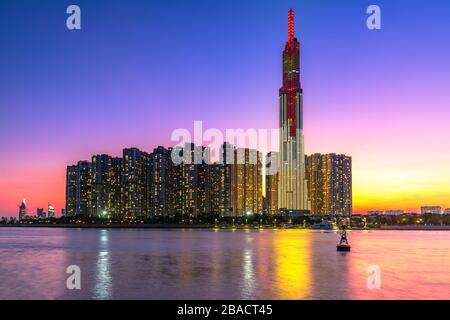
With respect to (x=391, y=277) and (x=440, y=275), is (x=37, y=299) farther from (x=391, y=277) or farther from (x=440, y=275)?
(x=440, y=275)

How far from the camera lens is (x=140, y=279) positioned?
51.6 meters

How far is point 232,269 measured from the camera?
205ft

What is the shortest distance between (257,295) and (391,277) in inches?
764

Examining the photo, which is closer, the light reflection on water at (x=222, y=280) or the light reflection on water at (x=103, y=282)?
the light reflection on water at (x=103, y=282)

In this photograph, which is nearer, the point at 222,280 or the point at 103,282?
the point at 103,282

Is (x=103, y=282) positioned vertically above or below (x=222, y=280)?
above

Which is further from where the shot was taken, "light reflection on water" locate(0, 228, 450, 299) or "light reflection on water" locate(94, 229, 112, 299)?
"light reflection on water" locate(0, 228, 450, 299)
